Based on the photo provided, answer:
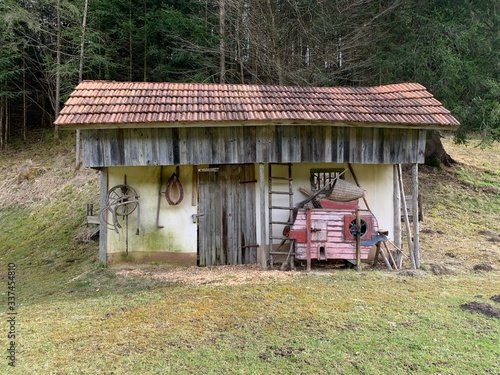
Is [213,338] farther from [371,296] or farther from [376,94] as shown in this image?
[376,94]

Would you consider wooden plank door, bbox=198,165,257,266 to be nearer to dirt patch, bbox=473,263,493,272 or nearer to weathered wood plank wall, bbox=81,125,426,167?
weathered wood plank wall, bbox=81,125,426,167

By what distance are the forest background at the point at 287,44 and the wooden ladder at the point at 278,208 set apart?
5613mm

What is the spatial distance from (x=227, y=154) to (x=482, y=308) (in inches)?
211

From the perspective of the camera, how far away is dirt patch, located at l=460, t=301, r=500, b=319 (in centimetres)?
536

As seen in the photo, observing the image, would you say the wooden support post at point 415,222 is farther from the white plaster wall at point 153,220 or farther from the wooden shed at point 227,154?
the white plaster wall at point 153,220

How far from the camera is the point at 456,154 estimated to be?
20.0 metres

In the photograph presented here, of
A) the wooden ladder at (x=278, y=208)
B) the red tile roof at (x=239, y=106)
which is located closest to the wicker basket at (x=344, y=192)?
the wooden ladder at (x=278, y=208)

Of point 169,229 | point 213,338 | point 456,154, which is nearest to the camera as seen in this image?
point 213,338

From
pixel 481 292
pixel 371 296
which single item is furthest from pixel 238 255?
pixel 481 292

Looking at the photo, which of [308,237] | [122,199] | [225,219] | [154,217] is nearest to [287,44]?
[225,219]

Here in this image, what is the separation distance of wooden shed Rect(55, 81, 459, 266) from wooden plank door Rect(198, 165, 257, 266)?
0.08ft

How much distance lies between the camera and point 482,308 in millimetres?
5496

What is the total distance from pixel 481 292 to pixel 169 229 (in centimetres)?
641

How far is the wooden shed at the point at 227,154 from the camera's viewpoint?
758 centimetres
